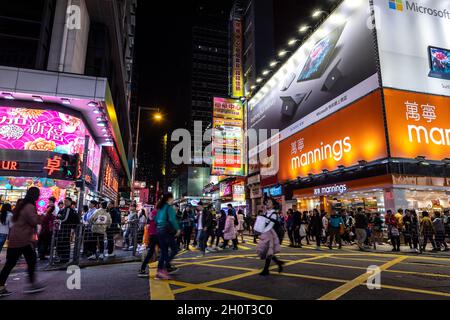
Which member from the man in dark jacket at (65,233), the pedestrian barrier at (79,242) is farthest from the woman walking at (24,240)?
the man in dark jacket at (65,233)

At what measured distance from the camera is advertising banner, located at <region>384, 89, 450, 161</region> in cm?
1401

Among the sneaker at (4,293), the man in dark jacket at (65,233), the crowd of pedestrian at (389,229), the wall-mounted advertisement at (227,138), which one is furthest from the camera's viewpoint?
the wall-mounted advertisement at (227,138)

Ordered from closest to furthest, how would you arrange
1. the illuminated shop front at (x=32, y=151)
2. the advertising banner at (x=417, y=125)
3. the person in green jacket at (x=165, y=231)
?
the person in green jacket at (x=165, y=231)
the illuminated shop front at (x=32, y=151)
the advertising banner at (x=417, y=125)

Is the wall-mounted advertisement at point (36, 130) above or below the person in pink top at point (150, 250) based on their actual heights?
above

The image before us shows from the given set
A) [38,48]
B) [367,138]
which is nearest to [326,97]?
[367,138]

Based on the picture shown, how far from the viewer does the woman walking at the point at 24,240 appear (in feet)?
15.3

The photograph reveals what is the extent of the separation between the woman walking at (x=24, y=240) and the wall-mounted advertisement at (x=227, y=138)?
77.4 feet

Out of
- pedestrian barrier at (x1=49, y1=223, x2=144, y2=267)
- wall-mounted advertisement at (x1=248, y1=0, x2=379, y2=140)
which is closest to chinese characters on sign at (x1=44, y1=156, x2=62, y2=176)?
pedestrian barrier at (x1=49, y1=223, x2=144, y2=267)

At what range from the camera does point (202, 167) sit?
61.1 m

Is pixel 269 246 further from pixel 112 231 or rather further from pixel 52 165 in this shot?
pixel 52 165

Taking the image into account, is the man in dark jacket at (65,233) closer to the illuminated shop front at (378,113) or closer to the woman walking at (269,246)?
the woman walking at (269,246)

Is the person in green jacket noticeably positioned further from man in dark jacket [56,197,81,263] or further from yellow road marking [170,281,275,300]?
man in dark jacket [56,197,81,263]
